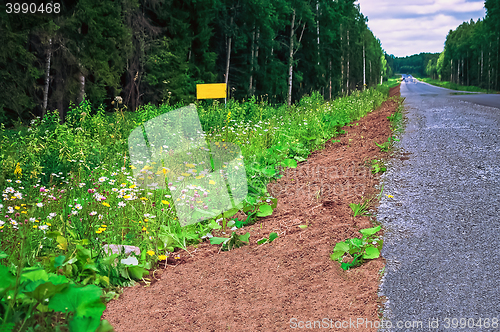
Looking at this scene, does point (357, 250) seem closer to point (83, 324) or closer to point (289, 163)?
point (83, 324)

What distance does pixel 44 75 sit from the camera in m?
12.5

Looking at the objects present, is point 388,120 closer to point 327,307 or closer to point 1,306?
point 327,307

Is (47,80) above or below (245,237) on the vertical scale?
above

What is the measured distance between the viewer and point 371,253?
9.03 ft

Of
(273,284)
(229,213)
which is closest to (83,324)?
(273,284)

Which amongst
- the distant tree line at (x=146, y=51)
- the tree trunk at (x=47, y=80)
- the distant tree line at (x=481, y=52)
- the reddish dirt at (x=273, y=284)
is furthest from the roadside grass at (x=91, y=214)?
the distant tree line at (x=481, y=52)

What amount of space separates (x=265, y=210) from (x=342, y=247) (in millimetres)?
1207

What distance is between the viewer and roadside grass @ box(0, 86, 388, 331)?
2041 millimetres

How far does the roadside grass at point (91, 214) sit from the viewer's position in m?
2.04

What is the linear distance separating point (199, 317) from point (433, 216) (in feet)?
7.40

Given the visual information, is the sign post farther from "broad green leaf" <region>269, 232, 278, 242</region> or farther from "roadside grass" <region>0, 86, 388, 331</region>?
"broad green leaf" <region>269, 232, 278, 242</region>

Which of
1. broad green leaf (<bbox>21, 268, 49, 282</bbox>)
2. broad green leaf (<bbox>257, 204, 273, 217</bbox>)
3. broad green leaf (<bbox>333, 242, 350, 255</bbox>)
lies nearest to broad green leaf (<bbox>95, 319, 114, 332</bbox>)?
broad green leaf (<bbox>21, 268, 49, 282</bbox>)

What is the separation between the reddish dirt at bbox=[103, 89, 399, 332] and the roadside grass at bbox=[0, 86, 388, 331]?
Answer: 231 millimetres

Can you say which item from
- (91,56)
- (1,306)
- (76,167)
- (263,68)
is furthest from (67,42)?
(263,68)
